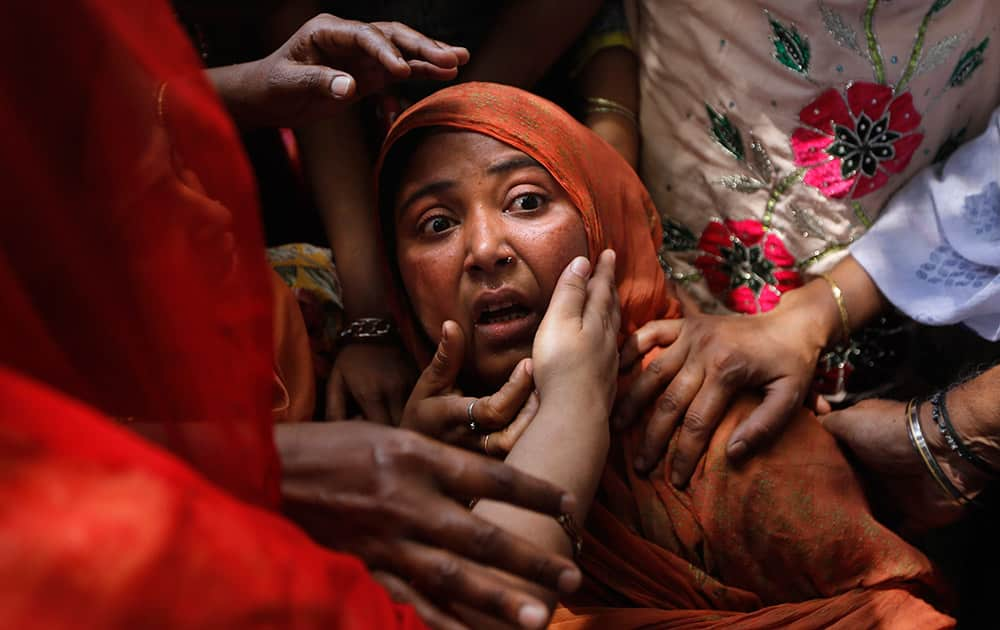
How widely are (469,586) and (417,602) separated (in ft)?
0.25

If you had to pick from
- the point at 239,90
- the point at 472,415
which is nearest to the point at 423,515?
the point at 472,415

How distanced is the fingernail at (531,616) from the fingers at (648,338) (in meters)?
0.76

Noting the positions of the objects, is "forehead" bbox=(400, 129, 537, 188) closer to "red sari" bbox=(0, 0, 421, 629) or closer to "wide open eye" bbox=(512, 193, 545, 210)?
"wide open eye" bbox=(512, 193, 545, 210)

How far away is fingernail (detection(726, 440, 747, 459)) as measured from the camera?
1.42m

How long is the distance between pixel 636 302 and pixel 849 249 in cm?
58

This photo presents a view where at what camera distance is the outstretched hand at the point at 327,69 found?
1.30m

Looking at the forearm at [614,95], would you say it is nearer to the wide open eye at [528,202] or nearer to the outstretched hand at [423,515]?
the wide open eye at [528,202]

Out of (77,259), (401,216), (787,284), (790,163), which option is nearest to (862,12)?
(790,163)

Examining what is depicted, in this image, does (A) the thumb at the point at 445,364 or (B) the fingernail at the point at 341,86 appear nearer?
(B) the fingernail at the point at 341,86

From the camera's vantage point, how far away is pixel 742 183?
1.84 meters

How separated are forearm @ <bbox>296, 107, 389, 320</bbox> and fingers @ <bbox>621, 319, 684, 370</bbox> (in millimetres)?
613

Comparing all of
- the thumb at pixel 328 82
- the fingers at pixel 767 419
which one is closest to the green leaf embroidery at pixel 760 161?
the fingers at pixel 767 419

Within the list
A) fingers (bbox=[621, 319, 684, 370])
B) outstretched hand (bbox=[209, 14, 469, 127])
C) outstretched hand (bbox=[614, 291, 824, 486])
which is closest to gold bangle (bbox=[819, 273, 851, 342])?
outstretched hand (bbox=[614, 291, 824, 486])

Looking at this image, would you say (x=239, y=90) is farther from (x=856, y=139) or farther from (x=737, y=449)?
(x=856, y=139)
